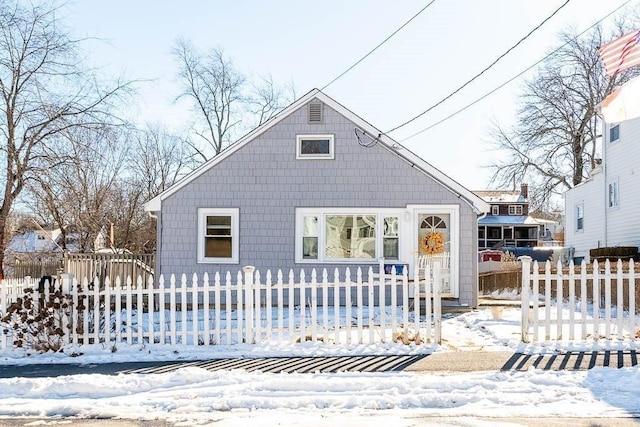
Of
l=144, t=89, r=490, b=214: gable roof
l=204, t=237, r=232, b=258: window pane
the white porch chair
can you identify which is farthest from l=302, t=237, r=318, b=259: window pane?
l=144, t=89, r=490, b=214: gable roof

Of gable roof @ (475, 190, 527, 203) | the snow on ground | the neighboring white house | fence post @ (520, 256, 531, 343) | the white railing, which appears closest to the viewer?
the snow on ground

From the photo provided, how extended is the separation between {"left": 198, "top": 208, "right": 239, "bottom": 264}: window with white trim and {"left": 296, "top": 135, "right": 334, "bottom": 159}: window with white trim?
2105 mm

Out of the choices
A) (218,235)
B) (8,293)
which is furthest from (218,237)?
(8,293)

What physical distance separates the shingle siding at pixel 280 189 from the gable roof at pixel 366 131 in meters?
0.11

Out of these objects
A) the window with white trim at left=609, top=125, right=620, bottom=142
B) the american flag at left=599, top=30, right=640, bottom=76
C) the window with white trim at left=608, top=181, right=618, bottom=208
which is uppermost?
the window with white trim at left=609, top=125, right=620, bottom=142

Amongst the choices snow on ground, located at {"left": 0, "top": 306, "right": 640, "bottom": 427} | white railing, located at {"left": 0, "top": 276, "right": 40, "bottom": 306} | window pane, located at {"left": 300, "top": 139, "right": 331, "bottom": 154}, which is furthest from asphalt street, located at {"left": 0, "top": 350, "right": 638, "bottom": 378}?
window pane, located at {"left": 300, "top": 139, "right": 331, "bottom": 154}

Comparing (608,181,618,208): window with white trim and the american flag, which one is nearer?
the american flag

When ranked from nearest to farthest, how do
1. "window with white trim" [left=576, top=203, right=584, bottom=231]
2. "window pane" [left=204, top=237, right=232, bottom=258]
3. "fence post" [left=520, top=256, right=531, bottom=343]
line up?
"fence post" [left=520, top=256, right=531, bottom=343]
"window pane" [left=204, top=237, right=232, bottom=258]
"window with white trim" [left=576, top=203, right=584, bottom=231]

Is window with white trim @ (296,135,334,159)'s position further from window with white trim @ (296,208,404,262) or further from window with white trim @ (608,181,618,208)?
window with white trim @ (608,181,618,208)

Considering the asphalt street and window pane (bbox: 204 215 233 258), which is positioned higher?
window pane (bbox: 204 215 233 258)

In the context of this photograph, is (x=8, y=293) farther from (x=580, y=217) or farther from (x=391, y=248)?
(x=580, y=217)

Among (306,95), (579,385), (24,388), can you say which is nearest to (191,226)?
(306,95)

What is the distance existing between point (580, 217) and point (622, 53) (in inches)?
770

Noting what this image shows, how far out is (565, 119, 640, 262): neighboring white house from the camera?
2148cm
